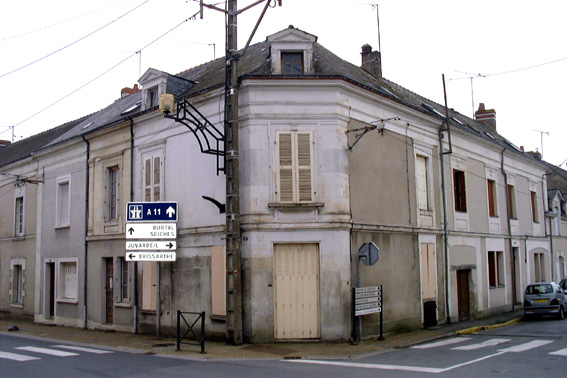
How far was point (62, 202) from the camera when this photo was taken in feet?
71.9

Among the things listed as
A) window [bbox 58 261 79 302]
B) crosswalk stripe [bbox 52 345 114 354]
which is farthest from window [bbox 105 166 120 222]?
crosswalk stripe [bbox 52 345 114 354]

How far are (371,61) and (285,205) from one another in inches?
402

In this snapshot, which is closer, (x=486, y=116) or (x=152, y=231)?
(x=152, y=231)

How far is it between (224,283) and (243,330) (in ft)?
4.89

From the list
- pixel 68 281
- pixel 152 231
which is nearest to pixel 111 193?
pixel 68 281

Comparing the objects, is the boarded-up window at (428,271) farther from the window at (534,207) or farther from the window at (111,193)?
the window at (534,207)

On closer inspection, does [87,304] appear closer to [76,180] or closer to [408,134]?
[76,180]

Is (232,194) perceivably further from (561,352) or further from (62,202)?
(62,202)

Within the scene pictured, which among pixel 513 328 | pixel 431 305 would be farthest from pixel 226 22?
pixel 513 328

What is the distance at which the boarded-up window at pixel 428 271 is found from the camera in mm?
17875

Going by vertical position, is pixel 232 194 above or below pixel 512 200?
below

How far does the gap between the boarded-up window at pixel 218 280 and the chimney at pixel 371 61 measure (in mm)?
10389

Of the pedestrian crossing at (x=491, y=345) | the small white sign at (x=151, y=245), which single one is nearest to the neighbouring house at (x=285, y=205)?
the small white sign at (x=151, y=245)

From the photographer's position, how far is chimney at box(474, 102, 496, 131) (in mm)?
30198
